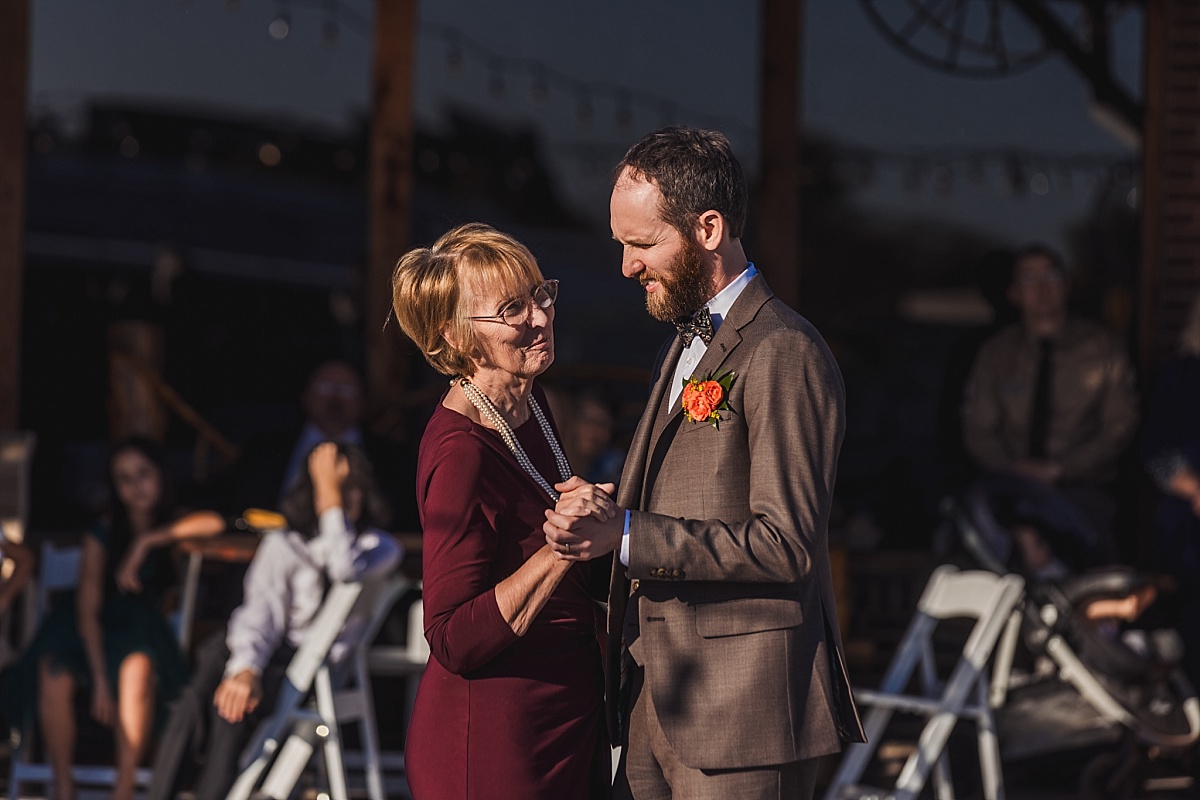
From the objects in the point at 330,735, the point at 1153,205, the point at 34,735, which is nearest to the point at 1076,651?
the point at 1153,205

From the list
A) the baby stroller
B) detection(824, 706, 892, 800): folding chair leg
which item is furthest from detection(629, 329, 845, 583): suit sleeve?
the baby stroller

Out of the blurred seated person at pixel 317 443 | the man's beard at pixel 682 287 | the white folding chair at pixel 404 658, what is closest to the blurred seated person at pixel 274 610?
the white folding chair at pixel 404 658

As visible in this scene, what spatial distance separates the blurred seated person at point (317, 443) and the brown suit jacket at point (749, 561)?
4.29 meters

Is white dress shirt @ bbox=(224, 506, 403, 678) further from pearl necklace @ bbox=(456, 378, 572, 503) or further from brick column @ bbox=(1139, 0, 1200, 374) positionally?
brick column @ bbox=(1139, 0, 1200, 374)

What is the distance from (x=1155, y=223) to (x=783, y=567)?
16.4 ft

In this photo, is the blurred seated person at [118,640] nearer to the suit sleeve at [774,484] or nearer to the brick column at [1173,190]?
the suit sleeve at [774,484]

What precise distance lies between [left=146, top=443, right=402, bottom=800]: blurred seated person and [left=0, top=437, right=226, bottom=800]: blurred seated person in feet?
0.53

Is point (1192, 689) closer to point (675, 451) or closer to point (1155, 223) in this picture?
point (1155, 223)

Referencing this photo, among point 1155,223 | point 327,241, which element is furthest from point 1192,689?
point 327,241

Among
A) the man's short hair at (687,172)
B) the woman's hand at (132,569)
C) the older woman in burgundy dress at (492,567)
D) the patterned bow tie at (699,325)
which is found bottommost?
the woman's hand at (132,569)

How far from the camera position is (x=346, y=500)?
16.4 feet

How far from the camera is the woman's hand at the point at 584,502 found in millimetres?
2286

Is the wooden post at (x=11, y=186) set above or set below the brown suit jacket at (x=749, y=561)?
above

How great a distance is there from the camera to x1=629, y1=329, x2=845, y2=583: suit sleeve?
2389 millimetres
